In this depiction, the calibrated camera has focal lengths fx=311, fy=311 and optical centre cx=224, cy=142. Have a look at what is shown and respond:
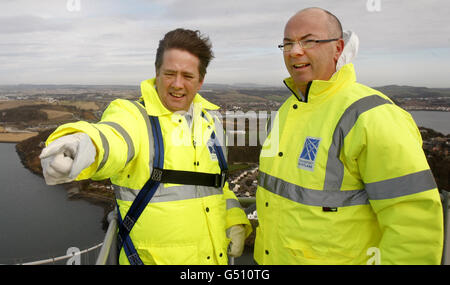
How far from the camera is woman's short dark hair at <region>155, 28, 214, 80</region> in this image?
190cm

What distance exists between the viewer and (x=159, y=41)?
1974 mm

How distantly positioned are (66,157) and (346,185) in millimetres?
1271

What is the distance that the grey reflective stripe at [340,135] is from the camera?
1475mm

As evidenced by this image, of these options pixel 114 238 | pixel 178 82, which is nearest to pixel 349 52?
pixel 178 82

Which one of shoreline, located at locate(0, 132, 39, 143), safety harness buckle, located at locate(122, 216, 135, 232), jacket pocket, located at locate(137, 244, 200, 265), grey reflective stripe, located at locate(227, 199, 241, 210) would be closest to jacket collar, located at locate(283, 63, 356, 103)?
grey reflective stripe, located at locate(227, 199, 241, 210)

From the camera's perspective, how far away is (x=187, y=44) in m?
1.90

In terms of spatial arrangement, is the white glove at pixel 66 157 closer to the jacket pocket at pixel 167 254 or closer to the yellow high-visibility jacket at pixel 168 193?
the yellow high-visibility jacket at pixel 168 193

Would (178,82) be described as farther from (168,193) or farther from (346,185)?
(346,185)

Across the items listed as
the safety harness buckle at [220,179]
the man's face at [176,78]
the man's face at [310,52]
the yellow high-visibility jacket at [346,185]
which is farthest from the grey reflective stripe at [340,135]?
the man's face at [176,78]

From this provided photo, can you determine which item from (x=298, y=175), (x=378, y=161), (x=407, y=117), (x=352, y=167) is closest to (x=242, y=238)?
A: (x=298, y=175)

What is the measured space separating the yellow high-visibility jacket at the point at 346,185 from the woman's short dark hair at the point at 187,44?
0.57 metres

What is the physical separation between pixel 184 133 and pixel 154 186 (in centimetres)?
37

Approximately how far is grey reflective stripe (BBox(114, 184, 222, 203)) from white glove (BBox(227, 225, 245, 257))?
441mm
